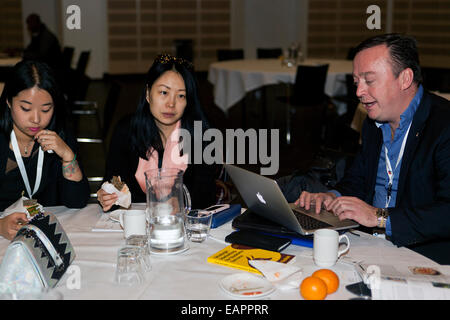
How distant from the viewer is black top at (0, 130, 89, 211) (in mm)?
2029

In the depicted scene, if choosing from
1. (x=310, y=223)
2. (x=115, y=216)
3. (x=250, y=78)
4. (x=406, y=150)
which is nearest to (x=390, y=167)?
(x=406, y=150)

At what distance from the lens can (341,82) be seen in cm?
600

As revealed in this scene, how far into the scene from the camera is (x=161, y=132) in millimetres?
2402

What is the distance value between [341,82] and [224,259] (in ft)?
15.9

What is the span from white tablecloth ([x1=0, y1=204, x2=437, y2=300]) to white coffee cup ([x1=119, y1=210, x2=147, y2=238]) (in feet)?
0.17

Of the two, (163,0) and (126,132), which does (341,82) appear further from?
(163,0)

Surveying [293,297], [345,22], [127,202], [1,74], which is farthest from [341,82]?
[345,22]

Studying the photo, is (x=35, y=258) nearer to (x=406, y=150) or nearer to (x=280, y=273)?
(x=280, y=273)

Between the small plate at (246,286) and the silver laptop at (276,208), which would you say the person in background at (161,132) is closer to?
the silver laptop at (276,208)

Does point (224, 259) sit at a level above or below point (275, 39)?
below

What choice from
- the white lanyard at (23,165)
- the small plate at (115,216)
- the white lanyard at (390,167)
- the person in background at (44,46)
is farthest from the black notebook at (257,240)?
the person in background at (44,46)

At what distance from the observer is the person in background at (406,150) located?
1743 millimetres

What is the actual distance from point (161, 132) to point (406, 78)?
3.53 feet

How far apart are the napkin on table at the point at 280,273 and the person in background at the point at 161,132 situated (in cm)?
94
